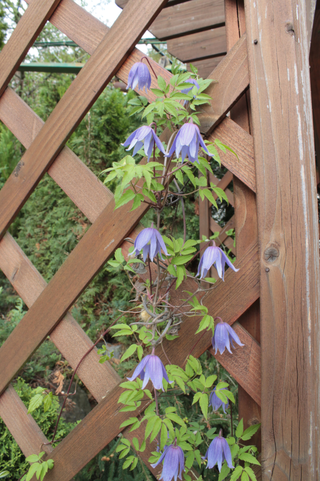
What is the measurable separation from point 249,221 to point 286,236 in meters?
0.12

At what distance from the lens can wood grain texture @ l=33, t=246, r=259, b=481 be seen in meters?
0.90

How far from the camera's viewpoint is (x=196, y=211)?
339cm

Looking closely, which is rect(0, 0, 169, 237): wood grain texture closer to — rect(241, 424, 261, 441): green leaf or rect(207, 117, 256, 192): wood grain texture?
rect(207, 117, 256, 192): wood grain texture

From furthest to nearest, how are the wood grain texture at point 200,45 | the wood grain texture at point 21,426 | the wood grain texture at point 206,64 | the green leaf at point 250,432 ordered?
the wood grain texture at point 206,64 < the wood grain texture at point 200,45 < the wood grain texture at point 21,426 < the green leaf at point 250,432

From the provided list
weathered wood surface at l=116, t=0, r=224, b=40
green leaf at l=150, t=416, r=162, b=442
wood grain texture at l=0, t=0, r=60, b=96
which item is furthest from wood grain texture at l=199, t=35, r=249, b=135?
weathered wood surface at l=116, t=0, r=224, b=40

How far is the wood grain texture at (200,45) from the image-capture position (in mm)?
2180

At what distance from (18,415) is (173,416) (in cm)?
80

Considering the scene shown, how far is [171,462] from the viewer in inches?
32.3

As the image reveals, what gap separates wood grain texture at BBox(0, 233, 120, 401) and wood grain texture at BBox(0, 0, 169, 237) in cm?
16

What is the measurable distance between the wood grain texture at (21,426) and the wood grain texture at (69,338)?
35 centimetres

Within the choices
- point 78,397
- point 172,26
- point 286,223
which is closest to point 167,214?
point 172,26

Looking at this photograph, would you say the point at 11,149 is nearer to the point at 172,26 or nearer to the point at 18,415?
the point at 172,26

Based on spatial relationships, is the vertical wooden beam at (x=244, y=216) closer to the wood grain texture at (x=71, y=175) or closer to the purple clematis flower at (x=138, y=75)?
the purple clematis flower at (x=138, y=75)

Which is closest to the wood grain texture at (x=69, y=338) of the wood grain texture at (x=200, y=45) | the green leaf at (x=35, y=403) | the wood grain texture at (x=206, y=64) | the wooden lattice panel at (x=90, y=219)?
the wooden lattice panel at (x=90, y=219)
